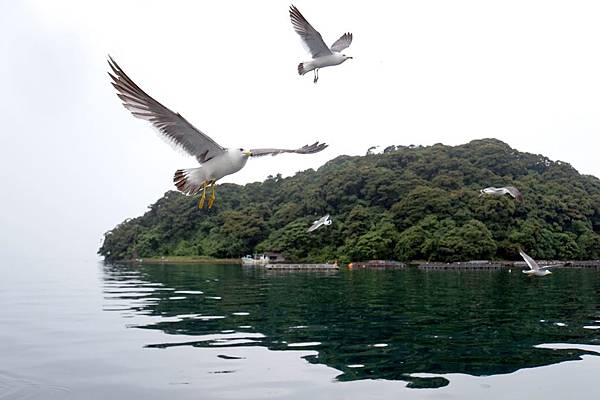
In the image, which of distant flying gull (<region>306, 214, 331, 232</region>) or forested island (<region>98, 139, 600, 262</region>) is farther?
forested island (<region>98, 139, 600, 262</region>)

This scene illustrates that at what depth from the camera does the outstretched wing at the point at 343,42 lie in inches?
505

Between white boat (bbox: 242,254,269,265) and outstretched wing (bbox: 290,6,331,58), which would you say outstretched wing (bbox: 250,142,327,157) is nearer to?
outstretched wing (bbox: 290,6,331,58)

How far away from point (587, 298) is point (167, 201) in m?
79.9

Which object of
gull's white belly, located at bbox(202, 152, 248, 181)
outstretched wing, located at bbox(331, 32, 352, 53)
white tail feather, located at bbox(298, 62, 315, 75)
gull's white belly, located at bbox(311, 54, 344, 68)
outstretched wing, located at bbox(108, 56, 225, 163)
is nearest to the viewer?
outstretched wing, located at bbox(108, 56, 225, 163)

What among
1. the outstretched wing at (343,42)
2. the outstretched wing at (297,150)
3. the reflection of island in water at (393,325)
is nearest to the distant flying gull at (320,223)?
the reflection of island in water at (393,325)

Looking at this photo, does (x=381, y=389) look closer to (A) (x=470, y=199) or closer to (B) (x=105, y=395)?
(B) (x=105, y=395)

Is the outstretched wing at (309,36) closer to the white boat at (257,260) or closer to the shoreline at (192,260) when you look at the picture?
the white boat at (257,260)

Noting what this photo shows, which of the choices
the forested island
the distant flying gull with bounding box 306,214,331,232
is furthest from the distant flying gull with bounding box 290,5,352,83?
the forested island

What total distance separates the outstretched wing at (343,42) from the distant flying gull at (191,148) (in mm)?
6897

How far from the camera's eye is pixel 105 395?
812 centimetres

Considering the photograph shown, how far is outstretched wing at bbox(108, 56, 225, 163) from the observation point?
18.2 feet

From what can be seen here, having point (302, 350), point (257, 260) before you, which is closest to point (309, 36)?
point (302, 350)

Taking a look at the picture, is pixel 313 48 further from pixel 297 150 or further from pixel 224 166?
pixel 224 166

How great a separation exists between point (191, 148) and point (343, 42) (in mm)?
7449
